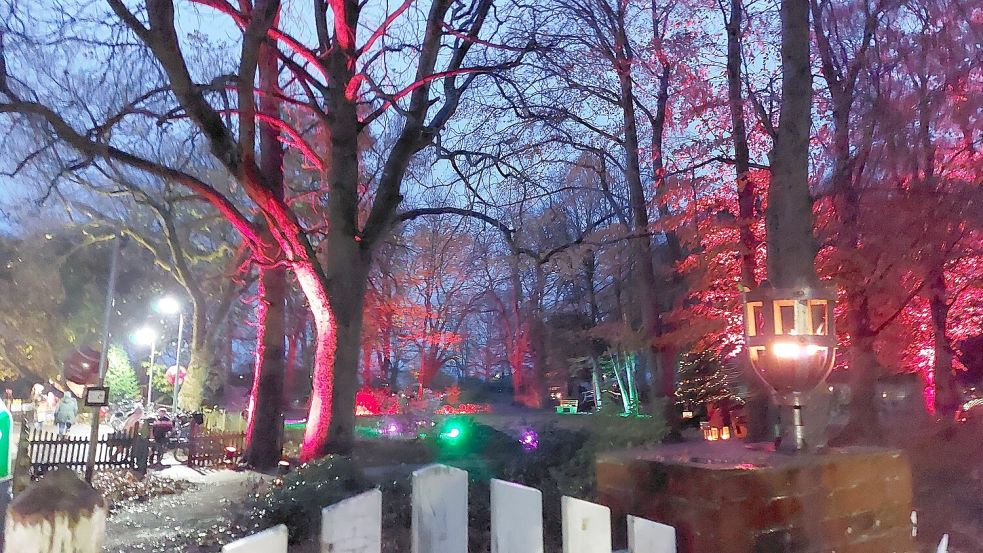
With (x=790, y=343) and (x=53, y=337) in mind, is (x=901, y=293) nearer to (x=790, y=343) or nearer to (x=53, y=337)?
(x=790, y=343)

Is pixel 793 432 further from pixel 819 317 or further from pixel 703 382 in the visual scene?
pixel 703 382

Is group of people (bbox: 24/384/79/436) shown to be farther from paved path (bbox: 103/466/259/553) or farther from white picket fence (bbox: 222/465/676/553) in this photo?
white picket fence (bbox: 222/465/676/553)

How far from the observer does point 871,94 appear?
11414 mm

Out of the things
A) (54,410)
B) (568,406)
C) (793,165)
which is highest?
(793,165)

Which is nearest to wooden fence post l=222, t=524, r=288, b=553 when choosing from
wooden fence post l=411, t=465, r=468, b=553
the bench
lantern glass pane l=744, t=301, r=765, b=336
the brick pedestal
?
wooden fence post l=411, t=465, r=468, b=553

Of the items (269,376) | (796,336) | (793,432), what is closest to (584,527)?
(793,432)

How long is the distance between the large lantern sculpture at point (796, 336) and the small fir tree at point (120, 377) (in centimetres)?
3336

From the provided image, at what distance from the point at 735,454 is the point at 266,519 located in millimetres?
4503

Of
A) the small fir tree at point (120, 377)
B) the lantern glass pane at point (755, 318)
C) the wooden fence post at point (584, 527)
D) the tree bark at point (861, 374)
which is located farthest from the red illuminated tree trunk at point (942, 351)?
the small fir tree at point (120, 377)

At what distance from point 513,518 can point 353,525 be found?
1.97 feet

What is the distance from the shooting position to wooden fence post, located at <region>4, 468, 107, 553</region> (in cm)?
141

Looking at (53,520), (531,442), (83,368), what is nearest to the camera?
(53,520)

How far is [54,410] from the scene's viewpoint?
25.3 meters

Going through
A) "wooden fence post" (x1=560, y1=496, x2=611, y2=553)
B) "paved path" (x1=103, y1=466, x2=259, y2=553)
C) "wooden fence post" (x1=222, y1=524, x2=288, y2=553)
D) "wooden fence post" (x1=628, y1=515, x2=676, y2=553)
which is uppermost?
"wooden fence post" (x1=222, y1=524, x2=288, y2=553)
